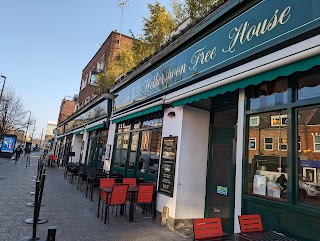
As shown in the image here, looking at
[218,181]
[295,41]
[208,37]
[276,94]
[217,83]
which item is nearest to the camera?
[295,41]

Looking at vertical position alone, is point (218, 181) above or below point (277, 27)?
below

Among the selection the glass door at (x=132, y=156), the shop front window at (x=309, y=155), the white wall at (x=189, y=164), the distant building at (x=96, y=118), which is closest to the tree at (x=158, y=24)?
the distant building at (x=96, y=118)

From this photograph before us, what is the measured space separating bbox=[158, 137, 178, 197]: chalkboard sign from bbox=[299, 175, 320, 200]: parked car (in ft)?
10.7

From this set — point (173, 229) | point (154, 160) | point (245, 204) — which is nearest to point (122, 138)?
point (154, 160)

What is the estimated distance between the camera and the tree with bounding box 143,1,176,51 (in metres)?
11.0

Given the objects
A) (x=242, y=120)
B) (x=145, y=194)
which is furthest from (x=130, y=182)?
(x=242, y=120)

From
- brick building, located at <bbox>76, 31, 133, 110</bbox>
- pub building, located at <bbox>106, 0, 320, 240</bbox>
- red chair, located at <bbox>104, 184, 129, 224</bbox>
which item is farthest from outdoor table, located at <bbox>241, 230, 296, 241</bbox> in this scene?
brick building, located at <bbox>76, 31, 133, 110</bbox>

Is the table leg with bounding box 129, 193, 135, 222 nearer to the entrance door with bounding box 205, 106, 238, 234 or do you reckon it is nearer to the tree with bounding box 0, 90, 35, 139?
the entrance door with bounding box 205, 106, 238, 234

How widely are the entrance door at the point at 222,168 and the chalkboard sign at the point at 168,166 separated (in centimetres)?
104

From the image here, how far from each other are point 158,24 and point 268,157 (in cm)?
885

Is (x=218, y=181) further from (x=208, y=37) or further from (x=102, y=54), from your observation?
(x=102, y=54)

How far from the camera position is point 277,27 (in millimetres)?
3850

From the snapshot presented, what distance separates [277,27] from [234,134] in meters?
2.70

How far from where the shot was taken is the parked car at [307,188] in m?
3.43
